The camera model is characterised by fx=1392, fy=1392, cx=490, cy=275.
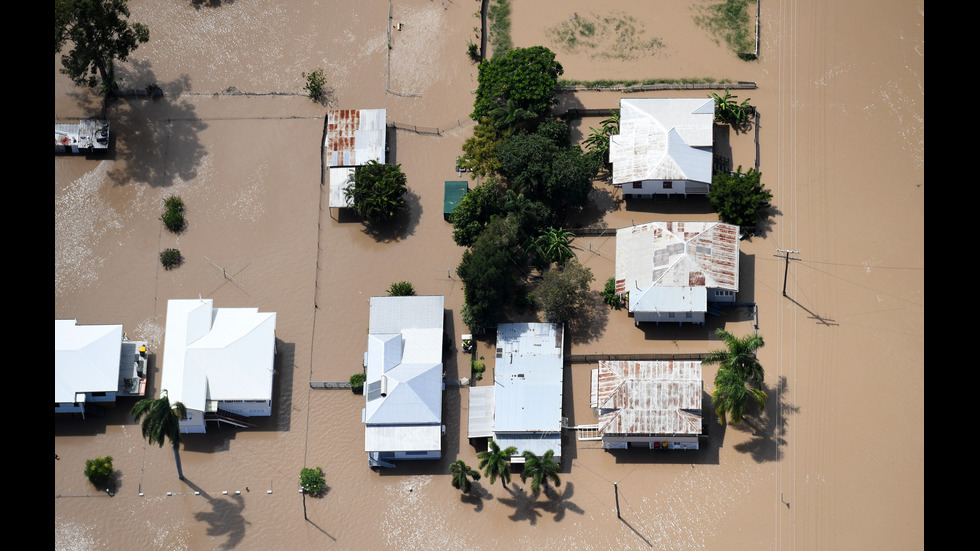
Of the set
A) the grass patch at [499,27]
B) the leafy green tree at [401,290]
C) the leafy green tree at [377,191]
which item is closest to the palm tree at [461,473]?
the leafy green tree at [401,290]

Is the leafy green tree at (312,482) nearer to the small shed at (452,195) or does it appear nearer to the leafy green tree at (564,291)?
the leafy green tree at (564,291)

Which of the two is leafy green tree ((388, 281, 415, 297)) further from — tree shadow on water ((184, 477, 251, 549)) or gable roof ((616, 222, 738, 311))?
tree shadow on water ((184, 477, 251, 549))

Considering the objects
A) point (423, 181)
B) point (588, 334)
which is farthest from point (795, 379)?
point (423, 181)

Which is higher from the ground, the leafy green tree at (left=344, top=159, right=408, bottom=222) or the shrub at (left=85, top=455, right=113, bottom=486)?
the leafy green tree at (left=344, top=159, right=408, bottom=222)

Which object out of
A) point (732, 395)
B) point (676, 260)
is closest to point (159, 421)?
point (676, 260)

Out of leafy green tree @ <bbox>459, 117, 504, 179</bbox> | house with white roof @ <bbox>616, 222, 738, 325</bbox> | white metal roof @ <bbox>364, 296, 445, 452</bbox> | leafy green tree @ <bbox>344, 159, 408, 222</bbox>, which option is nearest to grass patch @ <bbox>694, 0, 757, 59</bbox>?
house with white roof @ <bbox>616, 222, 738, 325</bbox>

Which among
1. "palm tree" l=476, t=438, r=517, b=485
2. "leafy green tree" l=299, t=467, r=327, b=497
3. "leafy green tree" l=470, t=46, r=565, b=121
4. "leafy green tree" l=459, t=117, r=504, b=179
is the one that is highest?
"leafy green tree" l=470, t=46, r=565, b=121
